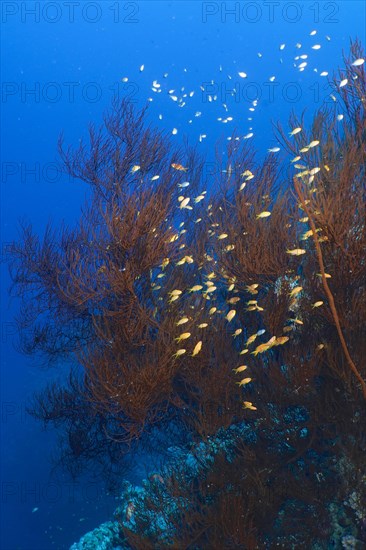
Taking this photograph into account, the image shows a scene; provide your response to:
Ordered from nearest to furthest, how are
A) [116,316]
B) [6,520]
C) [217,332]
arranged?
1. [217,332]
2. [116,316]
3. [6,520]

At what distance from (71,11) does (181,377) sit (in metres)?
45.2

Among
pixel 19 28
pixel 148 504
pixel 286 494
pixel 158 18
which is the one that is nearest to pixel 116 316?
pixel 148 504

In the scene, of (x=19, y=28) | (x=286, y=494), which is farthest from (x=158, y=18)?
(x=286, y=494)

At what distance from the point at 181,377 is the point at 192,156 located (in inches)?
181

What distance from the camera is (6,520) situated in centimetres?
1208

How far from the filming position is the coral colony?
5215 millimetres

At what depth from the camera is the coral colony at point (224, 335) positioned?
521cm

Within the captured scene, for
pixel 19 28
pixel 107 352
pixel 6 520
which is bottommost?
pixel 107 352

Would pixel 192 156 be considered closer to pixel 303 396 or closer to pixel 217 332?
pixel 217 332

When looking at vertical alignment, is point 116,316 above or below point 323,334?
above

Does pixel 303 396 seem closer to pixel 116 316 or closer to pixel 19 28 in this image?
pixel 116 316

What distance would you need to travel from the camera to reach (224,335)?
6363 millimetres

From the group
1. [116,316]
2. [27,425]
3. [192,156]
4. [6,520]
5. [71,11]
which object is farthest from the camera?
[71,11]

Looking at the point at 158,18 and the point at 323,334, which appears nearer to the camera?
the point at 323,334
